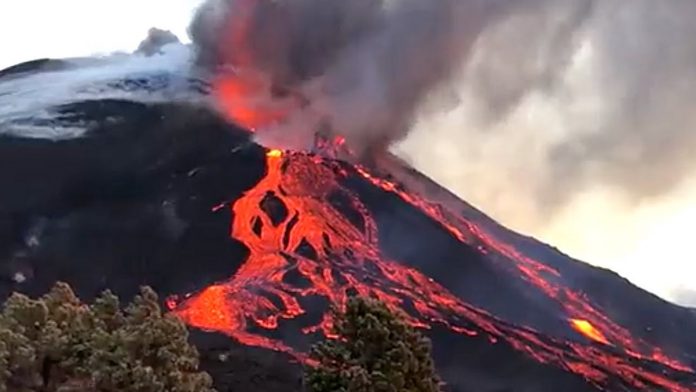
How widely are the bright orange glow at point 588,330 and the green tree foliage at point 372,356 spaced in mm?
16137

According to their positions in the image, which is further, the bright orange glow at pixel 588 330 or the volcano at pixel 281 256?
the bright orange glow at pixel 588 330

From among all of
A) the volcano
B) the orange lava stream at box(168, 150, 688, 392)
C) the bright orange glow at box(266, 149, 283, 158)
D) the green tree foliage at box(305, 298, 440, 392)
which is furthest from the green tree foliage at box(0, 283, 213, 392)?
the bright orange glow at box(266, 149, 283, 158)

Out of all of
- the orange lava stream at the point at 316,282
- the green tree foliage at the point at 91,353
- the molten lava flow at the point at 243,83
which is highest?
the molten lava flow at the point at 243,83

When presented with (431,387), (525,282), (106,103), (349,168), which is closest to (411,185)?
(349,168)

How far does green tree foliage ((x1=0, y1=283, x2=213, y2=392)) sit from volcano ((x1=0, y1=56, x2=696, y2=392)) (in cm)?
1006

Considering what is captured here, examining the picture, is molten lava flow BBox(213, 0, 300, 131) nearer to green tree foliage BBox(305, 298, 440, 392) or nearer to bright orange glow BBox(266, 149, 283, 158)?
bright orange glow BBox(266, 149, 283, 158)

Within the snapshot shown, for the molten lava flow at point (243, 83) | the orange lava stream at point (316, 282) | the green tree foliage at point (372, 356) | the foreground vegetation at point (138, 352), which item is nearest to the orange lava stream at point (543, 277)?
the orange lava stream at point (316, 282)

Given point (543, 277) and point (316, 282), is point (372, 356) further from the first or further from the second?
point (543, 277)

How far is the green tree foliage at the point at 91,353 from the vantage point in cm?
1087

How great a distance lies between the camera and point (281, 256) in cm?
2805

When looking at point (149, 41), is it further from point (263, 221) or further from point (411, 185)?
point (263, 221)

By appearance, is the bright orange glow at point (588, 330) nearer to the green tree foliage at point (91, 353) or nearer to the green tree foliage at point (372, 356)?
the green tree foliage at point (372, 356)

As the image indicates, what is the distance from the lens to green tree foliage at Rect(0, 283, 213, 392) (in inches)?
428

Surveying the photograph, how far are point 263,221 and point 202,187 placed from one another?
2.36m
